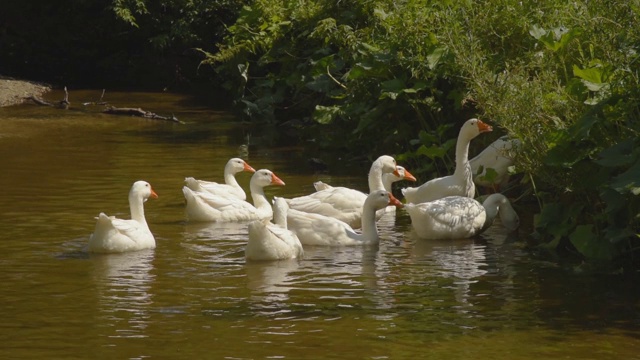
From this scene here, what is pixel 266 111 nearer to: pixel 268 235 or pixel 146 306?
pixel 268 235

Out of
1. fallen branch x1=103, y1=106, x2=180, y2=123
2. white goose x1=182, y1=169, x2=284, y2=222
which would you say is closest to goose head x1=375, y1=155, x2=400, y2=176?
white goose x1=182, y1=169, x2=284, y2=222

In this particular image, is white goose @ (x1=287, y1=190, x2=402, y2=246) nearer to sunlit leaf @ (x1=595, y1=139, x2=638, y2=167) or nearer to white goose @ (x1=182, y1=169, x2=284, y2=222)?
white goose @ (x1=182, y1=169, x2=284, y2=222)


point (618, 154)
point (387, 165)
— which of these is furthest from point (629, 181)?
point (387, 165)

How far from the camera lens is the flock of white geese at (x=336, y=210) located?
1159 centimetres

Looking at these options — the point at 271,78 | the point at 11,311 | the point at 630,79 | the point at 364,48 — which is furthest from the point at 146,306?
the point at 271,78

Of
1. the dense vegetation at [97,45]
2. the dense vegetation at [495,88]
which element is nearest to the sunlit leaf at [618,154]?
the dense vegetation at [495,88]

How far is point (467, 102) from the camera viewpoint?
15289mm

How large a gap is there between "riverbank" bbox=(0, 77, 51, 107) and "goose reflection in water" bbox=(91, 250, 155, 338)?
1524 centimetres

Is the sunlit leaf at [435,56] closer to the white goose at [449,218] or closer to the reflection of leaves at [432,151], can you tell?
the reflection of leaves at [432,151]

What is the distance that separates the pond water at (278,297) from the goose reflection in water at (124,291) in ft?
0.05

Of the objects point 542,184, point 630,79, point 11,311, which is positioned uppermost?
point 630,79

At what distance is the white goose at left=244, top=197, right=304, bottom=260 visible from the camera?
1127 cm

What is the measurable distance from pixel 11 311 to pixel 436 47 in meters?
6.92

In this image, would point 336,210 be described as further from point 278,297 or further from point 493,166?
point 278,297
